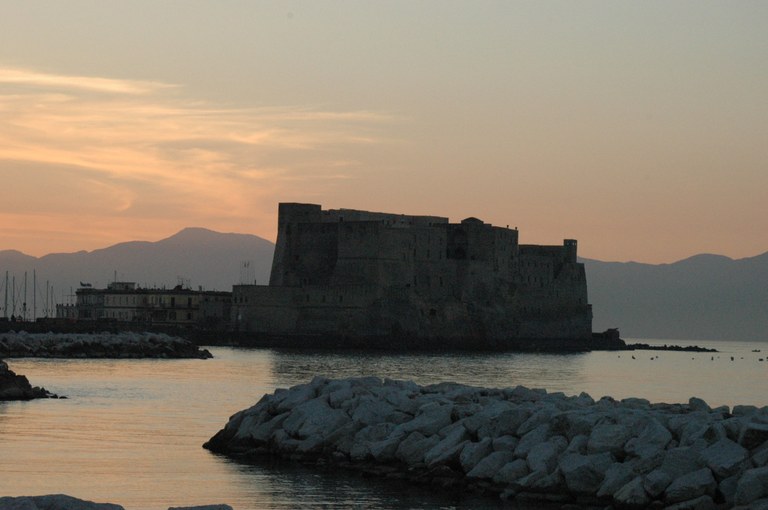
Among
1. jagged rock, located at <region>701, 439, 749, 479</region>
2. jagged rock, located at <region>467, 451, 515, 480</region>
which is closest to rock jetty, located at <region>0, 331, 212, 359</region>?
jagged rock, located at <region>467, 451, 515, 480</region>

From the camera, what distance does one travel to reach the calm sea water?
1623cm

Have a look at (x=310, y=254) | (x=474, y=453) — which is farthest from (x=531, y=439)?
(x=310, y=254)

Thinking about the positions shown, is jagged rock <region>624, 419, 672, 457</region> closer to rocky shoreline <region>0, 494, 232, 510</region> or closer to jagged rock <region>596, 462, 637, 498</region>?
jagged rock <region>596, 462, 637, 498</region>

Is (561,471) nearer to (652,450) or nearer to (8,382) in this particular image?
(652,450)

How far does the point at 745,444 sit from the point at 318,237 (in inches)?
2434

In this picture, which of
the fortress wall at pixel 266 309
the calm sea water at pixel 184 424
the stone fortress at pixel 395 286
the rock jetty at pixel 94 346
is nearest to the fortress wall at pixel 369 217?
the stone fortress at pixel 395 286

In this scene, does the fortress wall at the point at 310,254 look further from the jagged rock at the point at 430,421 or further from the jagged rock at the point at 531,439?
the jagged rock at the point at 531,439

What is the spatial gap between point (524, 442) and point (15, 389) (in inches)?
560

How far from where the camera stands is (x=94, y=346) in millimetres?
55719

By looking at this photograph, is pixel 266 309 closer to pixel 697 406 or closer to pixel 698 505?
pixel 697 406

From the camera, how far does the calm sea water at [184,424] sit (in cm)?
1623

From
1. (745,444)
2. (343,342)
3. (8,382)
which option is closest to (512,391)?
(745,444)

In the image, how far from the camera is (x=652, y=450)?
620 inches

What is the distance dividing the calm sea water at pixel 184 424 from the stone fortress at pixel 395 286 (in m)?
16.4
